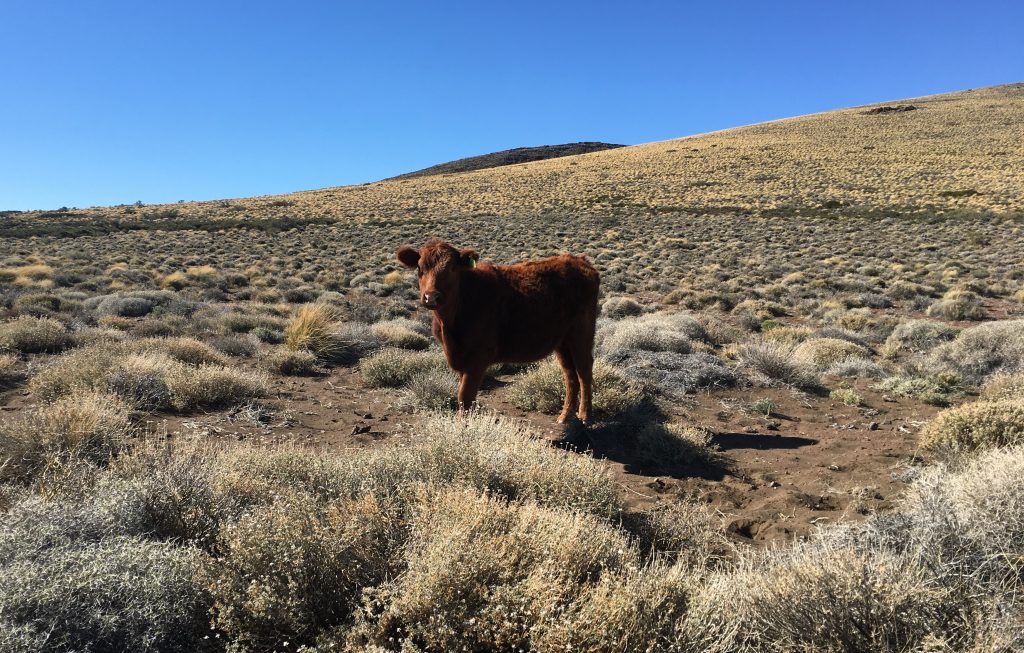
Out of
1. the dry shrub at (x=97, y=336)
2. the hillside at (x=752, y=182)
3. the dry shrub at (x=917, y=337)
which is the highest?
the hillside at (x=752, y=182)

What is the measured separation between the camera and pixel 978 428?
4.56 meters

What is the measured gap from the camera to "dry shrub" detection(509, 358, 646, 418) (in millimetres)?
6707

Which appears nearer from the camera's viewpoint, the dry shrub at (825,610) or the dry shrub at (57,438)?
the dry shrub at (825,610)

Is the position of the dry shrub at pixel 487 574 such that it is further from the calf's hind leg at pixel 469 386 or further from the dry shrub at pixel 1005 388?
the dry shrub at pixel 1005 388

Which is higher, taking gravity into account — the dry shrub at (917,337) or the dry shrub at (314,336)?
the dry shrub at (314,336)

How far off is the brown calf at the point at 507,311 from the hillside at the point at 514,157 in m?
91.6

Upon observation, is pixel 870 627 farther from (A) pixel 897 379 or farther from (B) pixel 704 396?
(A) pixel 897 379

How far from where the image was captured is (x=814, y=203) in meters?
43.5

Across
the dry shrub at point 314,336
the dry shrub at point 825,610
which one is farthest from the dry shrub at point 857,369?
the dry shrub at point 314,336

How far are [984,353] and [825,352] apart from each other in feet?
6.94

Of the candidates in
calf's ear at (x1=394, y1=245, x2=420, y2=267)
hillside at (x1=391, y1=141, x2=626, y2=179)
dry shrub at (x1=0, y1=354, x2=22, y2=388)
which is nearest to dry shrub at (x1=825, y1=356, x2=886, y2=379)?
calf's ear at (x1=394, y1=245, x2=420, y2=267)

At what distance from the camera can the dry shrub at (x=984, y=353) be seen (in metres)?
7.89

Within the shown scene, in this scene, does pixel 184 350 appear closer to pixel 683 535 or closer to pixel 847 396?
pixel 683 535

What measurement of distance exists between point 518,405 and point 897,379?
5424 millimetres
